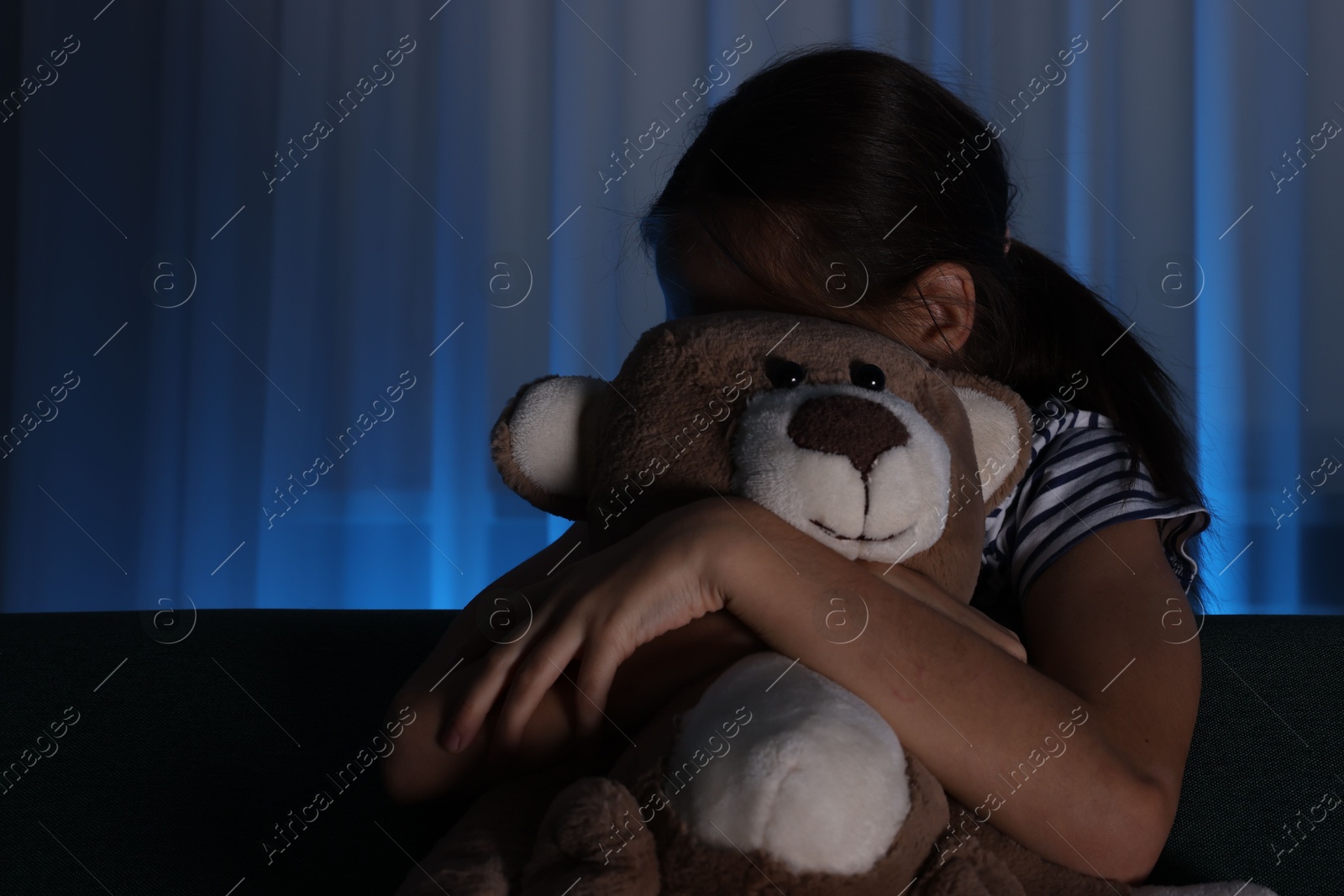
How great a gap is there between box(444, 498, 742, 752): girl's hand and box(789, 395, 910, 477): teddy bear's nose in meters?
0.06

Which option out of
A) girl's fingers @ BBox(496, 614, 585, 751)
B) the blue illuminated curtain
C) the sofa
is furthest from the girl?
the blue illuminated curtain

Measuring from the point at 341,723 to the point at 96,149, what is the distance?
2.20 metres

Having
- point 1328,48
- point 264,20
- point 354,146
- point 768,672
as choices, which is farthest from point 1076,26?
point 768,672

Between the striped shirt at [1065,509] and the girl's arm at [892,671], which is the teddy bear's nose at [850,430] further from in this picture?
the striped shirt at [1065,509]

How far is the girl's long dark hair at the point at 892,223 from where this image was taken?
724 millimetres

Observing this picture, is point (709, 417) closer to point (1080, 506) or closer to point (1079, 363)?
point (1080, 506)

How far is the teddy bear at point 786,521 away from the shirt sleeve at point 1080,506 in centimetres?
16

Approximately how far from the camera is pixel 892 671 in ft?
1.58

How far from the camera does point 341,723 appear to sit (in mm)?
866

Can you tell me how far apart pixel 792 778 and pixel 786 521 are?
0.16 meters

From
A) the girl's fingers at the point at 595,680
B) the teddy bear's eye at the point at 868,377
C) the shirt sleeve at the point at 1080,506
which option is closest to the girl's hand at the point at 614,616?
the girl's fingers at the point at 595,680

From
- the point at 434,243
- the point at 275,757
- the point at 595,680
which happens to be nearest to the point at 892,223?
the point at 595,680

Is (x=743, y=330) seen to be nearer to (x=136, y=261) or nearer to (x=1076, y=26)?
(x=1076, y=26)

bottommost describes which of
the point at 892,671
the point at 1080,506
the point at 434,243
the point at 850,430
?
the point at 1080,506
